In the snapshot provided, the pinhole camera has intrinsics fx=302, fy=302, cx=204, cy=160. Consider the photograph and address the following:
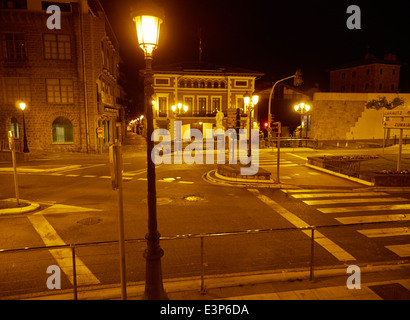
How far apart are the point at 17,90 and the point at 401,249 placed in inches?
1266

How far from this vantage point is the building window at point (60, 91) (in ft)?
95.3

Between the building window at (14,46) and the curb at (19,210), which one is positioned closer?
the curb at (19,210)

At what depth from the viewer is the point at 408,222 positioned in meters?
9.43

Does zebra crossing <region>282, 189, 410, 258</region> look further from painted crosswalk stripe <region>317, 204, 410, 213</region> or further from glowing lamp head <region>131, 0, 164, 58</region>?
glowing lamp head <region>131, 0, 164, 58</region>

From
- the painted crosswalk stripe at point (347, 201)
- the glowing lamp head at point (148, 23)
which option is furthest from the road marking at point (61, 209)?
the painted crosswalk stripe at point (347, 201)

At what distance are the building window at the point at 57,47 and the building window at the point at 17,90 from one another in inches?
130

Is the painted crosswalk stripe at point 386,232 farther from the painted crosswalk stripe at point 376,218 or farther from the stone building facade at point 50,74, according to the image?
the stone building facade at point 50,74

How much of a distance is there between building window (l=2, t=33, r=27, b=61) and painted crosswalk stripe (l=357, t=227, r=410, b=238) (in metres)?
31.4

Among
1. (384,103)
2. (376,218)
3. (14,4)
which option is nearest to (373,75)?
(384,103)

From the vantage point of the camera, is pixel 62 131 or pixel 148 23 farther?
pixel 62 131

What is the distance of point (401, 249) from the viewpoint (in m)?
7.42

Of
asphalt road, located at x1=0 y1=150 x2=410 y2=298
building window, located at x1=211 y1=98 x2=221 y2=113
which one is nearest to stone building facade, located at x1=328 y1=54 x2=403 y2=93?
building window, located at x1=211 y1=98 x2=221 y2=113

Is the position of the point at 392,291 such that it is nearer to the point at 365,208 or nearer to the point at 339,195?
the point at 365,208

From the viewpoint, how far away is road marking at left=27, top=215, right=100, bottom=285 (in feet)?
20.1
